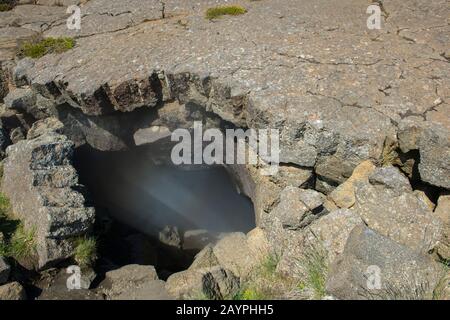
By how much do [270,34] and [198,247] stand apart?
16.0 feet

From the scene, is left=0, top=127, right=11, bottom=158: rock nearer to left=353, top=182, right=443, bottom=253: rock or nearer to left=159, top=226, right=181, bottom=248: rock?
left=159, top=226, right=181, bottom=248: rock

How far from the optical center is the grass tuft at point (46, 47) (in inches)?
324

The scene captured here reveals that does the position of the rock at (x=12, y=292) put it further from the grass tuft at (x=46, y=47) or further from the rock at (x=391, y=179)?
the grass tuft at (x=46, y=47)

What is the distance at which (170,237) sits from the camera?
10.2 metres

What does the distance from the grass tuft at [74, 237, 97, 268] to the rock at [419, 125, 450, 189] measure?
4317 mm

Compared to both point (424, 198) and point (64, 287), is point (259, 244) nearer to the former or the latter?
point (424, 198)

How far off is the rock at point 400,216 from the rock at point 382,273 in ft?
1.30

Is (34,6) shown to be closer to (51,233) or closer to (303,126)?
(51,233)

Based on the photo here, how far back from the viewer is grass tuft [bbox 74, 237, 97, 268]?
20.0ft

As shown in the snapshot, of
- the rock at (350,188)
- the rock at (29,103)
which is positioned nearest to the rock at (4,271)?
the rock at (29,103)

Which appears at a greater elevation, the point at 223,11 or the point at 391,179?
the point at 223,11

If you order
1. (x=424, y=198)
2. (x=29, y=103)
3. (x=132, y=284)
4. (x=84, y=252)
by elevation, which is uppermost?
(x=29, y=103)

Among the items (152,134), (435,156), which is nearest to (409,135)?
(435,156)

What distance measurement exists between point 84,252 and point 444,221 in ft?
14.6
